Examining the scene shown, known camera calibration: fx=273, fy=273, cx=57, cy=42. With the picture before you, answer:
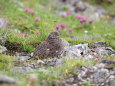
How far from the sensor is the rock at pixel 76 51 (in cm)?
816

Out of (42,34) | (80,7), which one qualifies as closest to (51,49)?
(42,34)

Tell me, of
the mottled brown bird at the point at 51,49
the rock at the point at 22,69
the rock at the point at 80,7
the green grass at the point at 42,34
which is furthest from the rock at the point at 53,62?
the rock at the point at 80,7

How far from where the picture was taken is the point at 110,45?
9859 mm

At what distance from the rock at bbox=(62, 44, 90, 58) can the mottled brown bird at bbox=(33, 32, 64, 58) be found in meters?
0.21

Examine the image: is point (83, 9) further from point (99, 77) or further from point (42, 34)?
point (99, 77)

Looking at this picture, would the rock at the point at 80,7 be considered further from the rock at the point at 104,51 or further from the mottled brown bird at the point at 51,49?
the mottled brown bird at the point at 51,49

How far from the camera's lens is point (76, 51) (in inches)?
331

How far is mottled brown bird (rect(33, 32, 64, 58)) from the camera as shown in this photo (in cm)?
823

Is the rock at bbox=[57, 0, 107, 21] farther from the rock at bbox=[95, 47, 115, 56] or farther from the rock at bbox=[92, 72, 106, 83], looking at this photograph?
the rock at bbox=[92, 72, 106, 83]

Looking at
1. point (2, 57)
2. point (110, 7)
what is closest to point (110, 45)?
point (2, 57)

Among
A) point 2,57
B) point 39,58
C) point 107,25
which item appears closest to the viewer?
point 2,57

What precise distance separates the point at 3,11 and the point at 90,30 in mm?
4814

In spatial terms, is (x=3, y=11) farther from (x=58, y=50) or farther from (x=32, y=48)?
(x=58, y=50)

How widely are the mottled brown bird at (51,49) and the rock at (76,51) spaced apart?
0.68ft
